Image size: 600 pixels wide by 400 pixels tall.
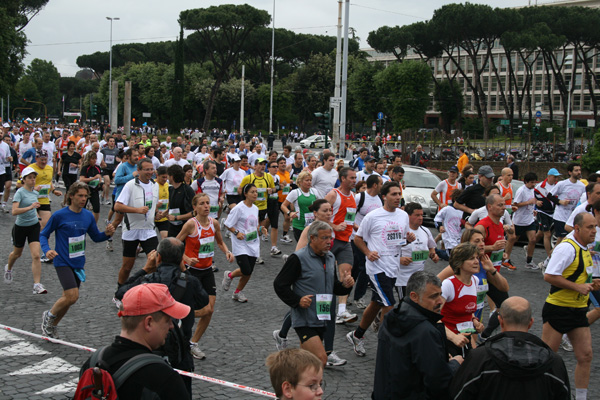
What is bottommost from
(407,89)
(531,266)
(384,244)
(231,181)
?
(531,266)

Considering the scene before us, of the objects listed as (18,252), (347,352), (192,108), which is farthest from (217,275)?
(192,108)

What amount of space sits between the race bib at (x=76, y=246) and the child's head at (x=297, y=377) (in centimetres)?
476

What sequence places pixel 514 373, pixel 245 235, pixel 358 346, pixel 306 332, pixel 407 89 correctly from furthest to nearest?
pixel 407 89 < pixel 245 235 < pixel 358 346 < pixel 306 332 < pixel 514 373

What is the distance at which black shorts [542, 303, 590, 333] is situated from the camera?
226 inches

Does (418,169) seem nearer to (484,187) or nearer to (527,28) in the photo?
(484,187)

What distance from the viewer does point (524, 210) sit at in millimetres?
12234

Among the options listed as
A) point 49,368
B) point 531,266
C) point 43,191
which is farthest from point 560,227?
point 43,191

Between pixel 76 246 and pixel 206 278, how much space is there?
4.60 ft

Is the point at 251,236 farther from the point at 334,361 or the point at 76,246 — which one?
the point at 334,361

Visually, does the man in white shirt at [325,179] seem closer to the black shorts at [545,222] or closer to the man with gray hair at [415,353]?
the black shorts at [545,222]

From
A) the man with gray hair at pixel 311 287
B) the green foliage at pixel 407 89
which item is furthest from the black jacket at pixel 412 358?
the green foliage at pixel 407 89

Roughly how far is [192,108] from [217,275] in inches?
2781

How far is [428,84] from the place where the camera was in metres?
68.9

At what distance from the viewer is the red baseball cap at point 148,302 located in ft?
10.1
